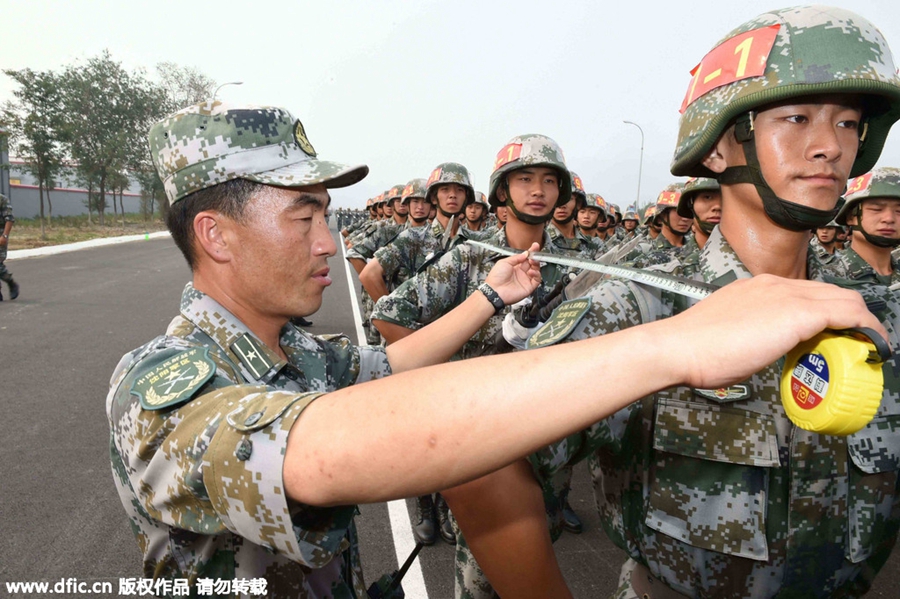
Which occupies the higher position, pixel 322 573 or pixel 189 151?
pixel 189 151

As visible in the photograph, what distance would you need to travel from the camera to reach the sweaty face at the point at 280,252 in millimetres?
1679

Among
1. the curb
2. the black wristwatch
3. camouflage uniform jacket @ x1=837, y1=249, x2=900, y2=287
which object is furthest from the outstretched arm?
the curb

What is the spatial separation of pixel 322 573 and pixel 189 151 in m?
1.26

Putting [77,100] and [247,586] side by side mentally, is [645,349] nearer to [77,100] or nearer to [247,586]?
[247,586]

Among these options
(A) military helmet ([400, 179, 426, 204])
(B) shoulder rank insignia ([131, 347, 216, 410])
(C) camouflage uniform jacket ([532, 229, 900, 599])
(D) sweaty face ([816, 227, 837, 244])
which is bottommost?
(C) camouflage uniform jacket ([532, 229, 900, 599])

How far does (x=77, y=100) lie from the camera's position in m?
34.3

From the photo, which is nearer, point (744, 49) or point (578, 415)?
point (578, 415)

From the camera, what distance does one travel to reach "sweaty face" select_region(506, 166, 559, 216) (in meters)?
4.14

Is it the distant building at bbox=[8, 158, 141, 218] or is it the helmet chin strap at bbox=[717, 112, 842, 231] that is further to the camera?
the distant building at bbox=[8, 158, 141, 218]

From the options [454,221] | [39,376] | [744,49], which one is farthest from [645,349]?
[39,376]

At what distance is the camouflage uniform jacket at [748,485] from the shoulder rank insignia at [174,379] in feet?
2.85

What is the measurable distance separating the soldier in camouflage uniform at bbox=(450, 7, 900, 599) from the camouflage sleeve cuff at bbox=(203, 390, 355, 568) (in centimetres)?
46

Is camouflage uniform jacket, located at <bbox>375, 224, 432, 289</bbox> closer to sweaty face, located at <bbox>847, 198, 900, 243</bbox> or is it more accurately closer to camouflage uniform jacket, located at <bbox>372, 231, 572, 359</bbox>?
camouflage uniform jacket, located at <bbox>372, 231, 572, 359</bbox>

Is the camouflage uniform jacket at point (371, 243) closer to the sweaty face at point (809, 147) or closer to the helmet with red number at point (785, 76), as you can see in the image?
the helmet with red number at point (785, 76)
